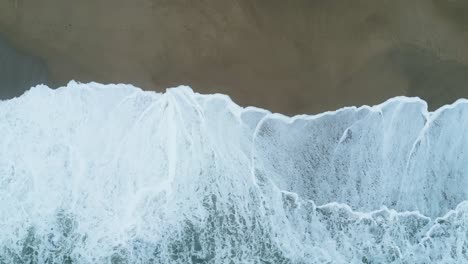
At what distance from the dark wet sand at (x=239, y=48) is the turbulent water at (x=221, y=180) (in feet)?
0.20

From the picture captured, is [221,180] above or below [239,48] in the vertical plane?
below

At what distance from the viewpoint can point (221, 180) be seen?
4.36 feet

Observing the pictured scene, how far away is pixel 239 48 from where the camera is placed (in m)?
1.35

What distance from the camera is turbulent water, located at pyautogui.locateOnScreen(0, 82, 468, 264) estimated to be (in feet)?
4.28

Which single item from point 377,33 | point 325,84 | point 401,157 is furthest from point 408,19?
point 401,157

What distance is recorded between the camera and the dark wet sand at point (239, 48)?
134 centimetres

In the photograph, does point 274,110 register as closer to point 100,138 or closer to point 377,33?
point 377,33

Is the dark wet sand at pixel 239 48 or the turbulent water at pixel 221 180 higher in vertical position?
the dark wet sand at pixel 239 48

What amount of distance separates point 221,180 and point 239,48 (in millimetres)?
449

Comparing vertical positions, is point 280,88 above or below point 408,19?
below

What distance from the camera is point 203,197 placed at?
1320mm

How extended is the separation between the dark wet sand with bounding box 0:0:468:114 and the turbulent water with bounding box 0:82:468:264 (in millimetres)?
61

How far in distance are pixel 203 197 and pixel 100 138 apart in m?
0.39

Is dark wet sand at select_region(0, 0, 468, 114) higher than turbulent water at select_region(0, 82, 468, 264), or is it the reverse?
dark wet sand at select_region(0, 0, 468, 114)
